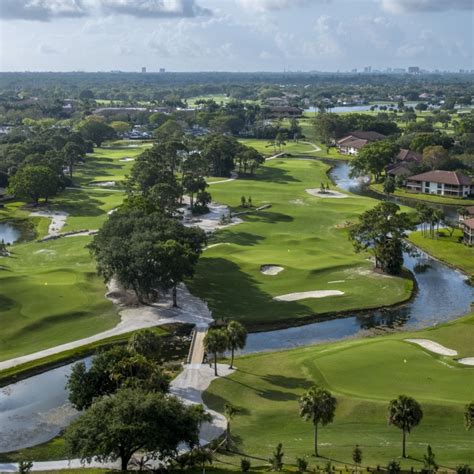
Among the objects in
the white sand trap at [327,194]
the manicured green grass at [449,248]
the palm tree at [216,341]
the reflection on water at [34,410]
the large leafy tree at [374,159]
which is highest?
the large leafy tree at [374,159]

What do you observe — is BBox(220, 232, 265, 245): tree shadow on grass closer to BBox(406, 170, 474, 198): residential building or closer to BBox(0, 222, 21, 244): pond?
BBox(0, 222, 21, 244): pond

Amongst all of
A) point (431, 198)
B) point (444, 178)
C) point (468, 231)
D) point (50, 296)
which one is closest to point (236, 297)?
point (50, 296)

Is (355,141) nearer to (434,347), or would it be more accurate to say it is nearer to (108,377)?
(434,347)

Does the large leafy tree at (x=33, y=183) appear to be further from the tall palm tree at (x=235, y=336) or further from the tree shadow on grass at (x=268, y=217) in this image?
the tall palm tree at (x=235, y=336)

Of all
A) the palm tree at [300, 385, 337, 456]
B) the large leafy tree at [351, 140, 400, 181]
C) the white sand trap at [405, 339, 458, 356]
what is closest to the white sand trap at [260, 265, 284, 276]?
the white sand trap at [405, 339, 458, 356]

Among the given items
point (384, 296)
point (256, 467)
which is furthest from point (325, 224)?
point (256, 467)

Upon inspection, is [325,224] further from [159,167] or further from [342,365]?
[342,365]

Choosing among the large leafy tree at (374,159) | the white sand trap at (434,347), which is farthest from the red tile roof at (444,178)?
the white sand trap at (434,347)
